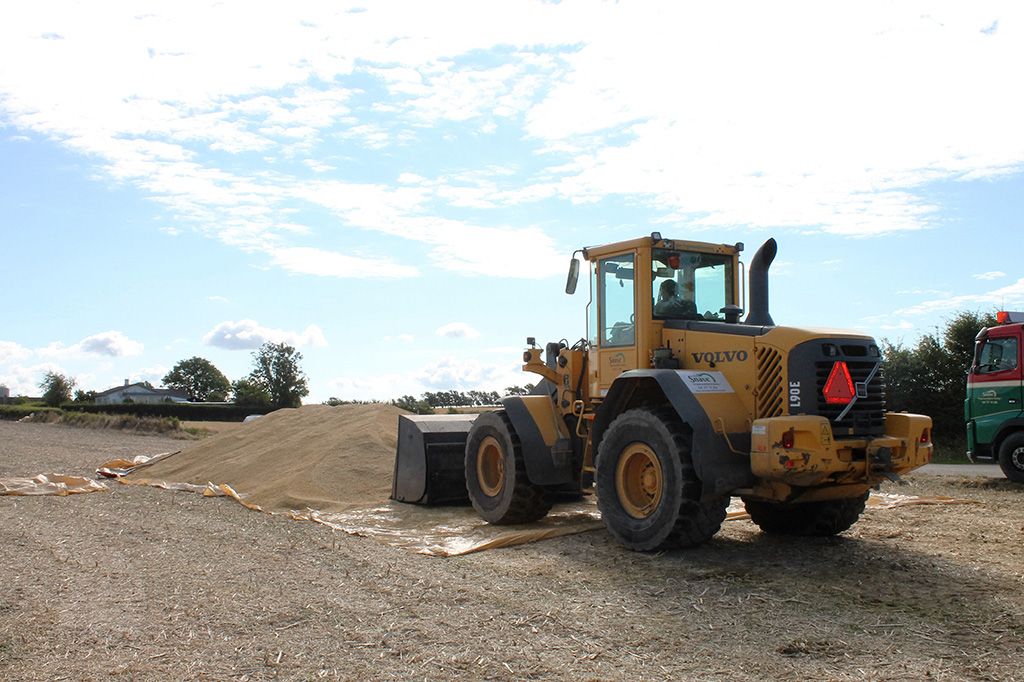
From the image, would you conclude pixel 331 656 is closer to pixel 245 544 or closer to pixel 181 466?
pixel 245 544

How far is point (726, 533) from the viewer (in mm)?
10016

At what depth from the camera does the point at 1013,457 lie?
15.9 metres

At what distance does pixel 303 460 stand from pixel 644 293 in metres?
8.01

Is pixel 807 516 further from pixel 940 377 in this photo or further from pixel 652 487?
pixel 940 377

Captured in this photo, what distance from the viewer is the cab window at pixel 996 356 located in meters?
15.8

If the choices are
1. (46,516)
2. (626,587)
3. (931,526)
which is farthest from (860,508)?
(46,516)

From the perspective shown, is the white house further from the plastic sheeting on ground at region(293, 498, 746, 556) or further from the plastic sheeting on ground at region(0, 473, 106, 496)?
the plastic sheeting on ground at region(293, 498, 746, 556)

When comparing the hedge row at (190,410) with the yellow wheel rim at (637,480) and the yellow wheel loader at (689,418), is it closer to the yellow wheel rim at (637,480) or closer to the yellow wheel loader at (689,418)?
the yellow wheel loader at (689,418)

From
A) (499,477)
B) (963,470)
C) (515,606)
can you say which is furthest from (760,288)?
(963,470)

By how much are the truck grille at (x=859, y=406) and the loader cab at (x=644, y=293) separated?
1763 millimetres

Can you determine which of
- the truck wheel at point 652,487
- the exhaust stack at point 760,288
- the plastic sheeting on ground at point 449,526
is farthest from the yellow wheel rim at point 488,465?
the exhaust stack at point 760,288

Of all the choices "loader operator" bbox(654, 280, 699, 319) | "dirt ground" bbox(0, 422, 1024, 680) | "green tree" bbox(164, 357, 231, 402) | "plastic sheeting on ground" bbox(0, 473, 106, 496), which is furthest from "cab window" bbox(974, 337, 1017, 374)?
"green tree" bbox(164, 357, 231, 402)

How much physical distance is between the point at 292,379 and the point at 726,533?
201ft

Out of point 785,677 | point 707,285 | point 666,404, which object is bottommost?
point 785,677
